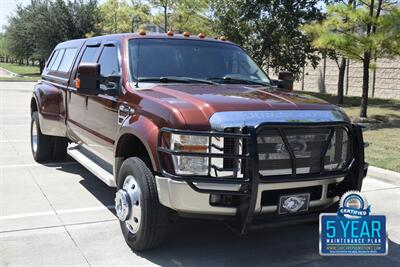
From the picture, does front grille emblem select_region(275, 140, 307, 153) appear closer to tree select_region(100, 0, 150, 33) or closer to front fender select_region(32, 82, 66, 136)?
front fender select_region(32, 82, 66, 136)

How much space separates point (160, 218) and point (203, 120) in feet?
3.02

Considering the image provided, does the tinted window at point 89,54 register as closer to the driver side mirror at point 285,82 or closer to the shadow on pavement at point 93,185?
the shadow on pavement at point 93,185

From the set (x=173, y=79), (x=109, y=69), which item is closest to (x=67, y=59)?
(x=109, y=69)

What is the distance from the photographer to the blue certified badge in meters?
3.98

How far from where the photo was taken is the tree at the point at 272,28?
19142mm

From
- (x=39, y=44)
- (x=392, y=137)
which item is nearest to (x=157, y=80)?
(x=392, y=137)

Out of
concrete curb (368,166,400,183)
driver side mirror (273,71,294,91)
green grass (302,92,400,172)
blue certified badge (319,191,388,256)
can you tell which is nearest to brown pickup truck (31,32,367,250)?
blue certified badge (319,191,388,256)

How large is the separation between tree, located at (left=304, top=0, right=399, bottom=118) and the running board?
8.00 meters

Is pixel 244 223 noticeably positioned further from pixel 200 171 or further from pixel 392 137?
pixel 392 137

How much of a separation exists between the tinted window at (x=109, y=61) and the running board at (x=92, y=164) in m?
1.06

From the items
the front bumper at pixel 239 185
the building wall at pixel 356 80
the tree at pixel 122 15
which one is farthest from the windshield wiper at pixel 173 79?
the tree at pixel 122 15

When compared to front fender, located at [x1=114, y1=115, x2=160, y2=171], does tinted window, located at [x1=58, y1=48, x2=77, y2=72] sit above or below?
above

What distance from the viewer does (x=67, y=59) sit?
723 cm

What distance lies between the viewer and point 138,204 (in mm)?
4176
